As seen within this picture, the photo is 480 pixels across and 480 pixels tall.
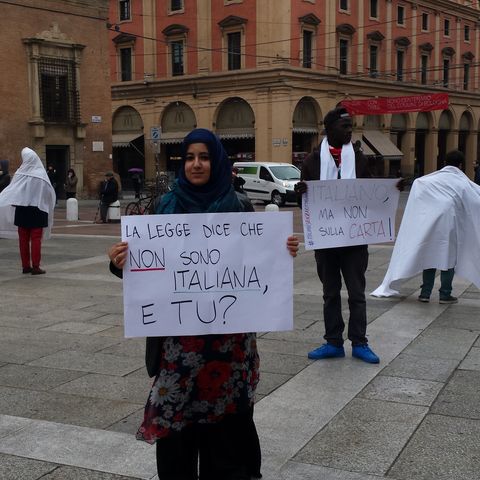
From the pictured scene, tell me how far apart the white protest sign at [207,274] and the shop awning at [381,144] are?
43.1m

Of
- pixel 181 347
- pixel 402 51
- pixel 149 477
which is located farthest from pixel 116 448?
pixel 402 51

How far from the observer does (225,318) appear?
120 inches

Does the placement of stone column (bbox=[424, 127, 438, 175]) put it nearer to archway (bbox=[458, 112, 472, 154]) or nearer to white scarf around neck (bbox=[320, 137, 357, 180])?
archway (bbox=[458, 112, 472, 154])

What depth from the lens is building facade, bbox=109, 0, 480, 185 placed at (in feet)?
128

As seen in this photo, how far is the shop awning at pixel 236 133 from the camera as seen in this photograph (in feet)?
133

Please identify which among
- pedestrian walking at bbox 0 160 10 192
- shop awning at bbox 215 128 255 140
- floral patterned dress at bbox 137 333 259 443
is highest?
shop awning at bbox 215 128 255 140

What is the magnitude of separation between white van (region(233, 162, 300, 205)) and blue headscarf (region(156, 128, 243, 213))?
2470cm

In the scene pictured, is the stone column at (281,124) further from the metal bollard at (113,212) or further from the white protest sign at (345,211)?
the white protest sign at (345,211)

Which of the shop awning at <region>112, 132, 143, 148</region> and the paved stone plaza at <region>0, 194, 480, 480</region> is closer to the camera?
the paved stone plaza at <region>0, 194, 480, 480</region>

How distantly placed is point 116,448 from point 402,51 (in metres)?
47.7

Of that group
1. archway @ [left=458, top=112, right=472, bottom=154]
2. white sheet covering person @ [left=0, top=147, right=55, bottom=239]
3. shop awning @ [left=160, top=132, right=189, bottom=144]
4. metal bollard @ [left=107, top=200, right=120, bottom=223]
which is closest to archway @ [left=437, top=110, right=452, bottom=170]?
archway @ [left=458, top=112, right=472, bottom=154]

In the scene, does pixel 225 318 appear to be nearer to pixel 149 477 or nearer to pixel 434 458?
pixel 149 477

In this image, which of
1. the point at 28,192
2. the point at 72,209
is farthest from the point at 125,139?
the point at 28,192

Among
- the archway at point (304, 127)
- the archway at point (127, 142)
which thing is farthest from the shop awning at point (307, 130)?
the archway at point (127, 142)
